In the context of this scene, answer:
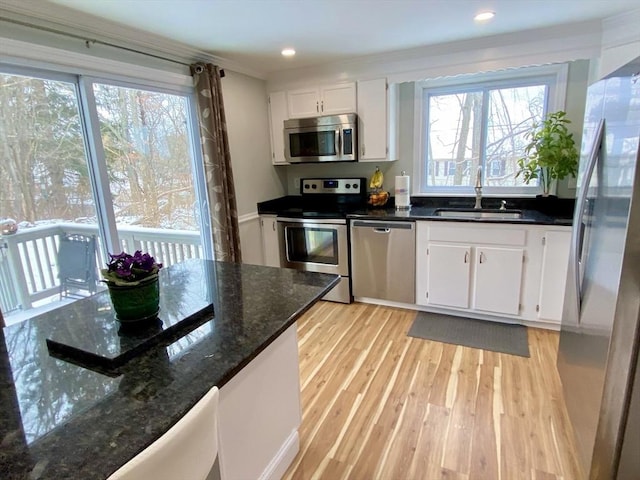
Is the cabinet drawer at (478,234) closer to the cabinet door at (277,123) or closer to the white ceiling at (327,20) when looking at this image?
the white ceiling at (327,20)

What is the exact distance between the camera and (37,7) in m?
1.89

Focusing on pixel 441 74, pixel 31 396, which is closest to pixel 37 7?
pixel 31 396

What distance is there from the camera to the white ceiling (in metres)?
2.10

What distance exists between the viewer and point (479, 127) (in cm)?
338

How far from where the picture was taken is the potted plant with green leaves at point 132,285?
46.6 inches

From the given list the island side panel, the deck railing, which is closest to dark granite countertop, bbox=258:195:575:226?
the deck railing

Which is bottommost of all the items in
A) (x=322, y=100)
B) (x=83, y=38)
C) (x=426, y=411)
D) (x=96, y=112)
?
(x=426, y=411)

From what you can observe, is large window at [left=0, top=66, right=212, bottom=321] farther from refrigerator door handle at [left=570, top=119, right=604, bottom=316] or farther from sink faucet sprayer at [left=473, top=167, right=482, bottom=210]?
refrigerator door handle at [left=570, top=119, right=604, bottom=316]

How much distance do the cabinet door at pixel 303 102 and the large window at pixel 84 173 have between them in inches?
41.1

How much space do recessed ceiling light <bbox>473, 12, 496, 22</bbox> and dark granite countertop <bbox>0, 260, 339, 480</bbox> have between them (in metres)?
2.10

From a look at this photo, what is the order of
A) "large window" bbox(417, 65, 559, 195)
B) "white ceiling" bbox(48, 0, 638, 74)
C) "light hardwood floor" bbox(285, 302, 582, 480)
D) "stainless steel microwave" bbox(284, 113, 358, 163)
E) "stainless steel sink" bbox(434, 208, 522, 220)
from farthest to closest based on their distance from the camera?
1. "stainless steel microwave" bbox(284, 113, 358, 163)
2. "large window" bbox(417, 65, 559, 195)
3. "stainless steel sink" bbox(434, 208, 522, 220)
4. "white ceiling" bbox(48, 0, 638, 74)
5. "light hardwood floor" bbox(285, 302, 582, 480)

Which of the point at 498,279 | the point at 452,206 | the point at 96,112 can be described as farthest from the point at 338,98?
the point at 498,279

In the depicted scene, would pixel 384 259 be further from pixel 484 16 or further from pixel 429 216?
pixel 484 16

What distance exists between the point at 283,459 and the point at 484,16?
2913 mm
